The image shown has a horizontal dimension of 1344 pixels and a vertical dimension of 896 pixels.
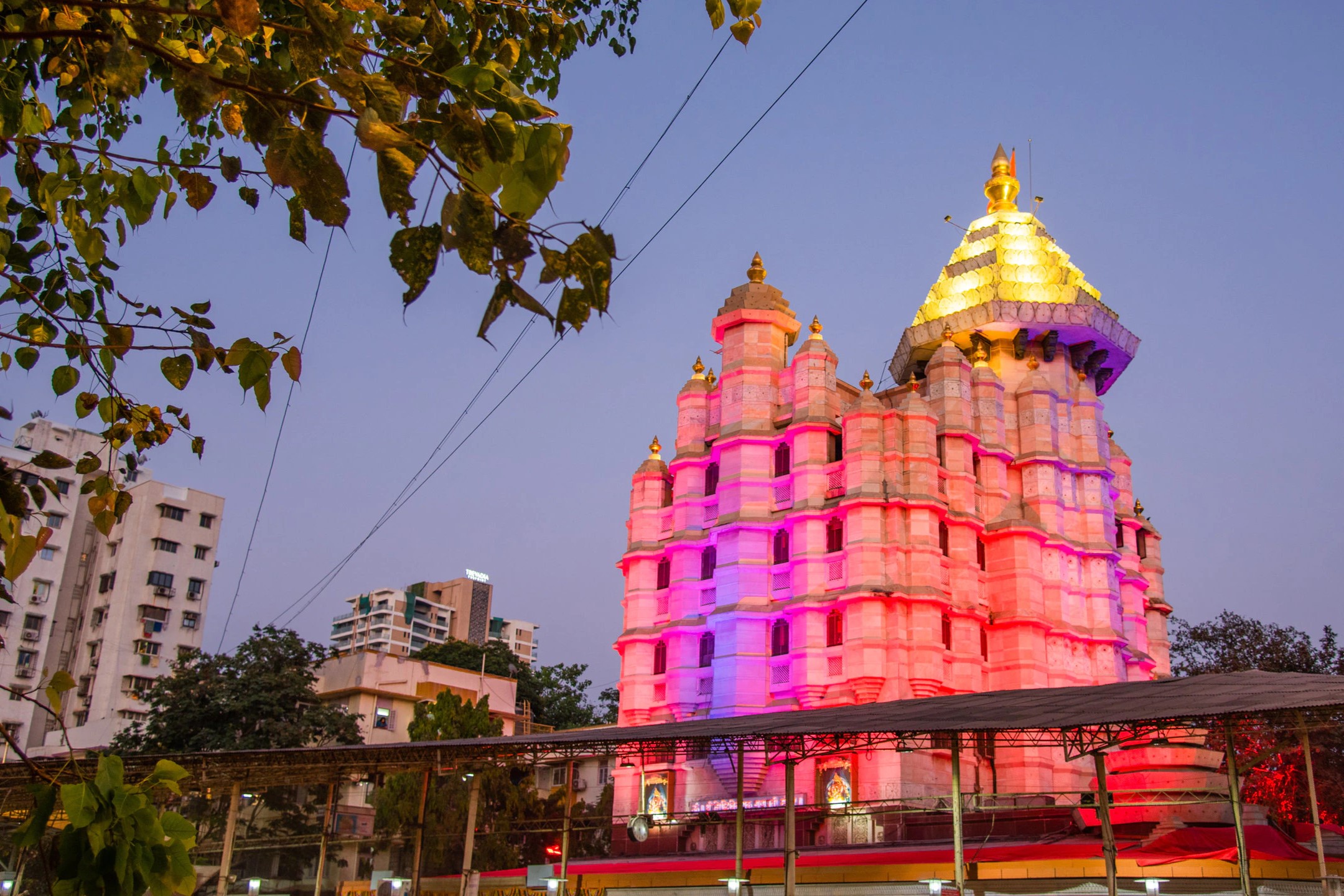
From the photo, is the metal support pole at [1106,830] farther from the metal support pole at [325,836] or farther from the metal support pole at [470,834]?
the metal support pole at [325,836]

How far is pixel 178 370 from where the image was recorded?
5531 mm

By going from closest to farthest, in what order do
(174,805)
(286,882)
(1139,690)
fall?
(1139,690) < (286,882) < (174,805)

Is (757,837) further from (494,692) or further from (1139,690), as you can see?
(494,692)

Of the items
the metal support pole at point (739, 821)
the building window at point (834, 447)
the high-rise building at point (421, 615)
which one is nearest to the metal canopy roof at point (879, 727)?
the metal support pole at point (739, 821)

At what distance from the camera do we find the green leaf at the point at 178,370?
5492 millimetres

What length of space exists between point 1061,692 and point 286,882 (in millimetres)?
18952

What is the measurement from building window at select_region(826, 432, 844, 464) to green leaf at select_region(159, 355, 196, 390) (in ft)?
121

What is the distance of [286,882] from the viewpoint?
99.6ft

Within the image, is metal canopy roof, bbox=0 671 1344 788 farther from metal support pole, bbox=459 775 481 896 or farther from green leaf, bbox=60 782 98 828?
green leaf, bbox=60 782 98 828

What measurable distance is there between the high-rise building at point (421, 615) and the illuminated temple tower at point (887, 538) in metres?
64.1

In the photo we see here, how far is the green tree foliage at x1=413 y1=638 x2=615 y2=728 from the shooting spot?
63.3 meters

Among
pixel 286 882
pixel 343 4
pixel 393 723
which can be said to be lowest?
pixel 286 882

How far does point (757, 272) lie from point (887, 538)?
→ 10918 mm

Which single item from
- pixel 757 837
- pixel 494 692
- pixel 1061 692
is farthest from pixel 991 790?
pixel 494 692
